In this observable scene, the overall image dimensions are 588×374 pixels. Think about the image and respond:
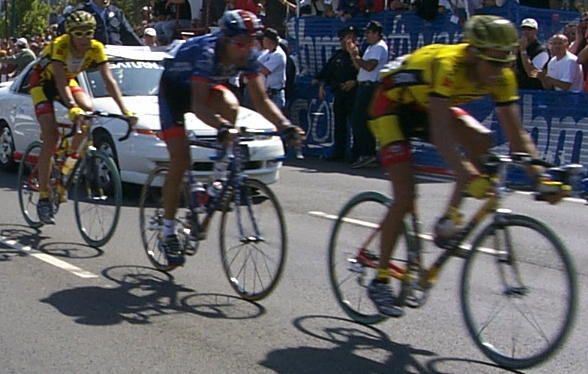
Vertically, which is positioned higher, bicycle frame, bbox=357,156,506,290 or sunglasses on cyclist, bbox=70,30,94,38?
sunglasses on cyclist, bbox=70,30,94,38

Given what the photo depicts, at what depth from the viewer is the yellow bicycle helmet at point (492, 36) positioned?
5027 millimetres

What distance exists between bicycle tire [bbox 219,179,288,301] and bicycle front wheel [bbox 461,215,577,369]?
155 centimetres

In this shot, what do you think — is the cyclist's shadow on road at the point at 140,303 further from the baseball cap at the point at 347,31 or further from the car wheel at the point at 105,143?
the baseball cap at the point at 347,31

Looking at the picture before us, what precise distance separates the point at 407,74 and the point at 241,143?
4.80 ft

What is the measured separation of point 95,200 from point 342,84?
7.70 m

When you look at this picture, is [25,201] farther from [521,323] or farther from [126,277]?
[521,323]

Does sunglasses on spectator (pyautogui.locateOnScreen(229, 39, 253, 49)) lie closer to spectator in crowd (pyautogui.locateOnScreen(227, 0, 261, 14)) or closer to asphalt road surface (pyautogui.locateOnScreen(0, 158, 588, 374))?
asphalt road surface (pyautogui.locateOnScreen(0, 158, 588, 374))

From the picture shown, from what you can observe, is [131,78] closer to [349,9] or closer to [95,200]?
[95,200]

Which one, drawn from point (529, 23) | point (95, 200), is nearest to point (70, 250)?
point (95, 200)

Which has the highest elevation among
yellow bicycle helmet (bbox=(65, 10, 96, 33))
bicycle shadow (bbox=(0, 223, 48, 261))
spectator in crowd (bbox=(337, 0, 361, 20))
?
spectator in crowd (bbox=(337, 0, 361, 20))

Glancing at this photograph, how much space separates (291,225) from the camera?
31.8 ft

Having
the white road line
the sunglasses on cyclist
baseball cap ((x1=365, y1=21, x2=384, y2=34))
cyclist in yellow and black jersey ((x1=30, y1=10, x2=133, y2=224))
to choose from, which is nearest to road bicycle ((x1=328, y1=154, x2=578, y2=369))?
the white road line

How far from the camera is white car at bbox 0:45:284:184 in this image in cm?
1092

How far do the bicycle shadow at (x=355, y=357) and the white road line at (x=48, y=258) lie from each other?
213 centimetres
